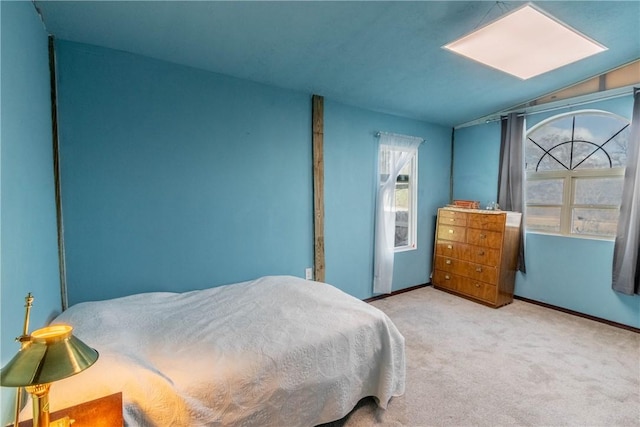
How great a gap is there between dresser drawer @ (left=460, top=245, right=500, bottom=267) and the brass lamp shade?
3749 millimetres

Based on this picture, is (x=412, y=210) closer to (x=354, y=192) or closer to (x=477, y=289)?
(x=354, y=192)

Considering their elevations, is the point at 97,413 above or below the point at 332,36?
below

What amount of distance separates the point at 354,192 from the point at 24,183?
272 cm

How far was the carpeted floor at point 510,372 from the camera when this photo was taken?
1774 millimetres

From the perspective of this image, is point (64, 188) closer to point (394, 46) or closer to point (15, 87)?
point (15, 87)

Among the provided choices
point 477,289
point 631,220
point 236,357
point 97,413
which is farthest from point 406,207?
point 97,413

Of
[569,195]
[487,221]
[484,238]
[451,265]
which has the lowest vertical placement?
[451,265]

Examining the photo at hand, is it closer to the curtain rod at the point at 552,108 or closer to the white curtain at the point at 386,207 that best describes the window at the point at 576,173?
the curtain rod at the point at 552,108

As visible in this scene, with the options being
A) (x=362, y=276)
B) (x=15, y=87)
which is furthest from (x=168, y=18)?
(x=362, y=276)

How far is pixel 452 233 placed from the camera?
3.93 m

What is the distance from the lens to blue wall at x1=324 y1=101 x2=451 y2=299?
3209 mm

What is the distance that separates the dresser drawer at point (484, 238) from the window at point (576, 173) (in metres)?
0.64

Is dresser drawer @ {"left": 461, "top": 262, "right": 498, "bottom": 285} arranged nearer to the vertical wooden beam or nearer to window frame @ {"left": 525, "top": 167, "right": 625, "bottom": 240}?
window frame @ {"left": 525, "top": 167, "right": 625, "bottom": 240}

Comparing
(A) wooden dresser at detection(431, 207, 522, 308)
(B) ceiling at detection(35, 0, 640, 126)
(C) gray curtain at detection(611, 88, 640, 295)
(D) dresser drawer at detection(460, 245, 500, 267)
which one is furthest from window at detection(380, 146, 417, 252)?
(C) gray curtain at detection(611, 88, 640, 295)
